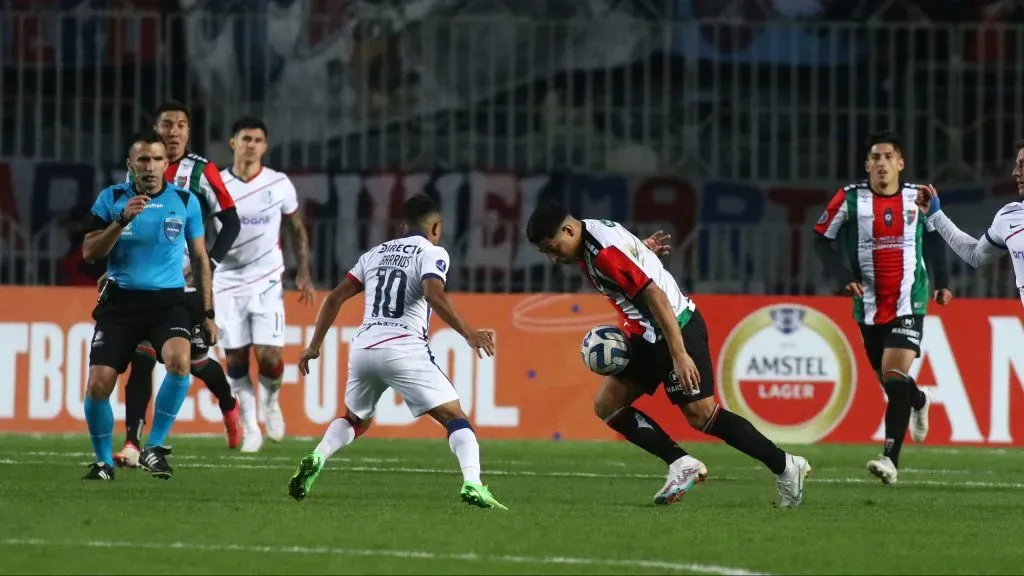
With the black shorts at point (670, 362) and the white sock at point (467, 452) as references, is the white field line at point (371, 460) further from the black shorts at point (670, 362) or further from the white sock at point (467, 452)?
the white sock at point (467, 452)

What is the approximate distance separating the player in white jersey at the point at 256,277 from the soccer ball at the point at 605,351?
198 inches

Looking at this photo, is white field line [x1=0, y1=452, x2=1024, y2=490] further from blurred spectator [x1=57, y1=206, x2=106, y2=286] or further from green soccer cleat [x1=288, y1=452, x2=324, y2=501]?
blurred spectator [x1=57, y1=206, x2=106, y2=286]

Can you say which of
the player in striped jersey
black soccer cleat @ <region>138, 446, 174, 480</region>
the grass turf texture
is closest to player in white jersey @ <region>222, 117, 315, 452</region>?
the grass turf texture

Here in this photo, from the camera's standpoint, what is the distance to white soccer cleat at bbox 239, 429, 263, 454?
13.7 meters

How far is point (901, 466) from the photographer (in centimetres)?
1332

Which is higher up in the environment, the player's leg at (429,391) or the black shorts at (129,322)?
the black shorts at (129,322)

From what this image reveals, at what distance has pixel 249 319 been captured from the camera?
1424 cm

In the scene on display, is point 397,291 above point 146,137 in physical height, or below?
below

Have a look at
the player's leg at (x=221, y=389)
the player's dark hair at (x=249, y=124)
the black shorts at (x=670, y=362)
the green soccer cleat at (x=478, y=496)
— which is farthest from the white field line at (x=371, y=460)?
the green soccer cleat at (x=478, y=496)

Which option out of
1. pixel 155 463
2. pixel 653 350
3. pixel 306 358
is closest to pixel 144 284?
pixel 155 463

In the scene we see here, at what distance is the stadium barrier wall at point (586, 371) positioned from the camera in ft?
50.2

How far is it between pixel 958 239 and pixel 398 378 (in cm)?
402

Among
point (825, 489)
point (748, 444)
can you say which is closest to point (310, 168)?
point (825, 489)

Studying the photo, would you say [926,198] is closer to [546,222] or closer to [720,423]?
[720,423]
